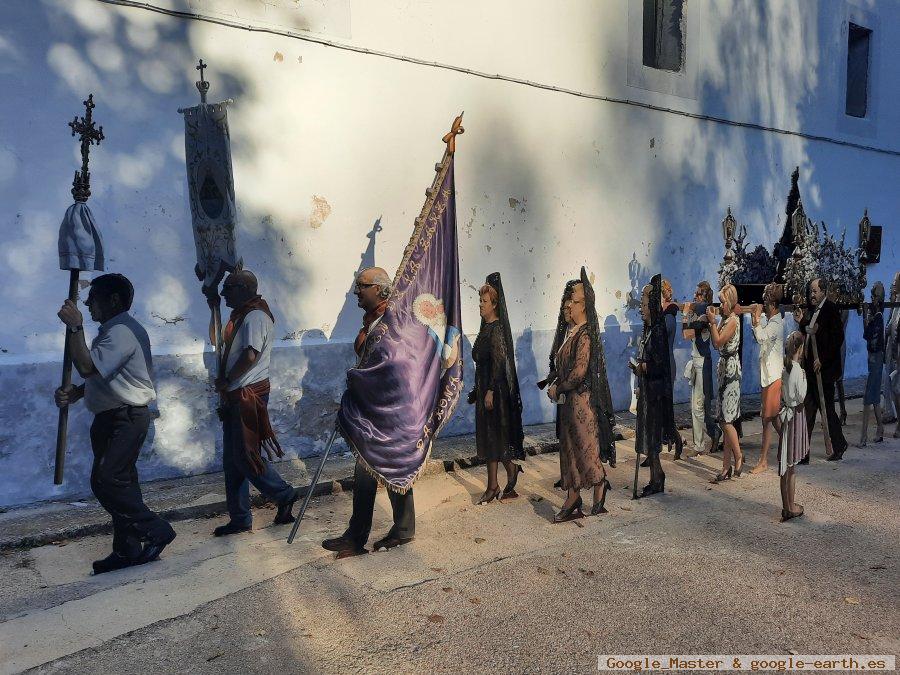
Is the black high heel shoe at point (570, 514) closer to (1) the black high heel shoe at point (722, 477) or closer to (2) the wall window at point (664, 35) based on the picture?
(1) the black high heel shoe at point (722, 477)

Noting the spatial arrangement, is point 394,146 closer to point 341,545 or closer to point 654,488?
point 654,488

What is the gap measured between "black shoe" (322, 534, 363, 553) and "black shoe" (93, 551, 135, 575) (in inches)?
52.3

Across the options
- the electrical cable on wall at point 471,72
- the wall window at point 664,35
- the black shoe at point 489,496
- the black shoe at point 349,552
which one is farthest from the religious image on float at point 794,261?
the black shoe at point 349,552

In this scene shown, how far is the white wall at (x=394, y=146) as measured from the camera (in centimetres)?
686

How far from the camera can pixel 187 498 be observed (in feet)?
21.6

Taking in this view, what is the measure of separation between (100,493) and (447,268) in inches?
119

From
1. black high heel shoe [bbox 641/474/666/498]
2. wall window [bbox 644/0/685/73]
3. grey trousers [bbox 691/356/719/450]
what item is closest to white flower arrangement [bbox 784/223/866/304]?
wall window [bbox 644/0/685/73]

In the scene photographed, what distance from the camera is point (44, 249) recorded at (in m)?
6.83

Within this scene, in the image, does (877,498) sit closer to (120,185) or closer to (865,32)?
(120,185)

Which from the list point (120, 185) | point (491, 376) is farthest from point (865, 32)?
point (120, 185)

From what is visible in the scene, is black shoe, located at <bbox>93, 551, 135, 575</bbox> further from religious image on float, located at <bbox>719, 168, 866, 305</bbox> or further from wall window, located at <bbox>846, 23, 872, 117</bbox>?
wall window, located at <bbox>846, 23, 872, 117</bbox>

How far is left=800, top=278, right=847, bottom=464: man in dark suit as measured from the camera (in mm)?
8180

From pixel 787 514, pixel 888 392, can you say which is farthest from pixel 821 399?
pixel 787 514

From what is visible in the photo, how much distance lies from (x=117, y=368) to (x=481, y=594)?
110 inches
